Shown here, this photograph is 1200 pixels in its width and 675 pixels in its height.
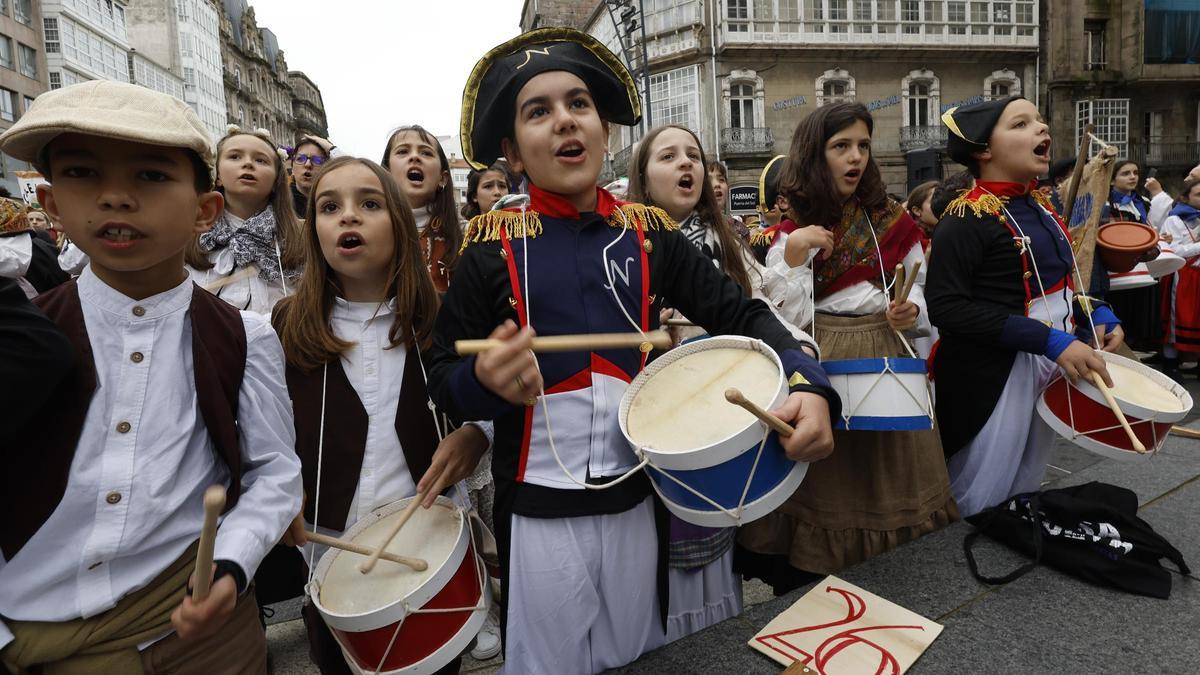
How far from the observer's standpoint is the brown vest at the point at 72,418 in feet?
4.12

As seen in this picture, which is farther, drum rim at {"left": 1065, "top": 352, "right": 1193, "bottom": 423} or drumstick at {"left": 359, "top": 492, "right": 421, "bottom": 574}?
drum rim at {"left": 1065, "top": 352, "right": 1193, "bottom": 423}

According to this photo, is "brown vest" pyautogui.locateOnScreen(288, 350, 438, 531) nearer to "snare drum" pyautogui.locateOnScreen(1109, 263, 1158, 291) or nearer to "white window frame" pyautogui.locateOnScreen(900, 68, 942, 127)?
"snare drum" pyautogui.locateOnScreen(1109, 263, 1158, 291)

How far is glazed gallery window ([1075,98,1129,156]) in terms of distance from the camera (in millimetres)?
27156

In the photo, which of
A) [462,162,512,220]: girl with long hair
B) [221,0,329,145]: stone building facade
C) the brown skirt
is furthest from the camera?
[221,0,329,145]: stone building facade

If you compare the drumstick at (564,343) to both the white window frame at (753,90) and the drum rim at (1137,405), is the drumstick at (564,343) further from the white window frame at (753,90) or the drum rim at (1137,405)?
the white window frame at (753,90)

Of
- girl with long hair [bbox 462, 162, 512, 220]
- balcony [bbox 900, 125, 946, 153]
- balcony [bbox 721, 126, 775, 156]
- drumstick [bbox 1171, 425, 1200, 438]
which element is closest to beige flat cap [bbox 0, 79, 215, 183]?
girl with long hair [bbox 462, 162, 512, 220]

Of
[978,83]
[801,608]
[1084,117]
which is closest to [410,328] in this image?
[801,608]

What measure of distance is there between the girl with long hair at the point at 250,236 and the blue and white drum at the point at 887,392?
242 centimetres

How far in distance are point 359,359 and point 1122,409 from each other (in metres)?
2.63

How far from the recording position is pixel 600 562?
1.76m

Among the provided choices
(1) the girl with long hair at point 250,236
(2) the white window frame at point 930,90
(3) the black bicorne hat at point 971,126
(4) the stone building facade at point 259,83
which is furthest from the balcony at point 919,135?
(4) the stone building facade at point 259,83

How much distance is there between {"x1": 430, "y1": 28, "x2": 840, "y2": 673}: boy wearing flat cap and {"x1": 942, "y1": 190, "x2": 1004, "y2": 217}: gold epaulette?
1.53m

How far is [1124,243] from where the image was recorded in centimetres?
402

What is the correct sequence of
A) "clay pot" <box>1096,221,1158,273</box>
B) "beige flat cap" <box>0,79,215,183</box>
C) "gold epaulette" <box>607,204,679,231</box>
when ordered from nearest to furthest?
"beige flat cap" <box>0,79,215,183</box> → "gold epaulette" <box>607,204,679,231</box> → "clay pot" <box>1096,221,1158,273</box>
